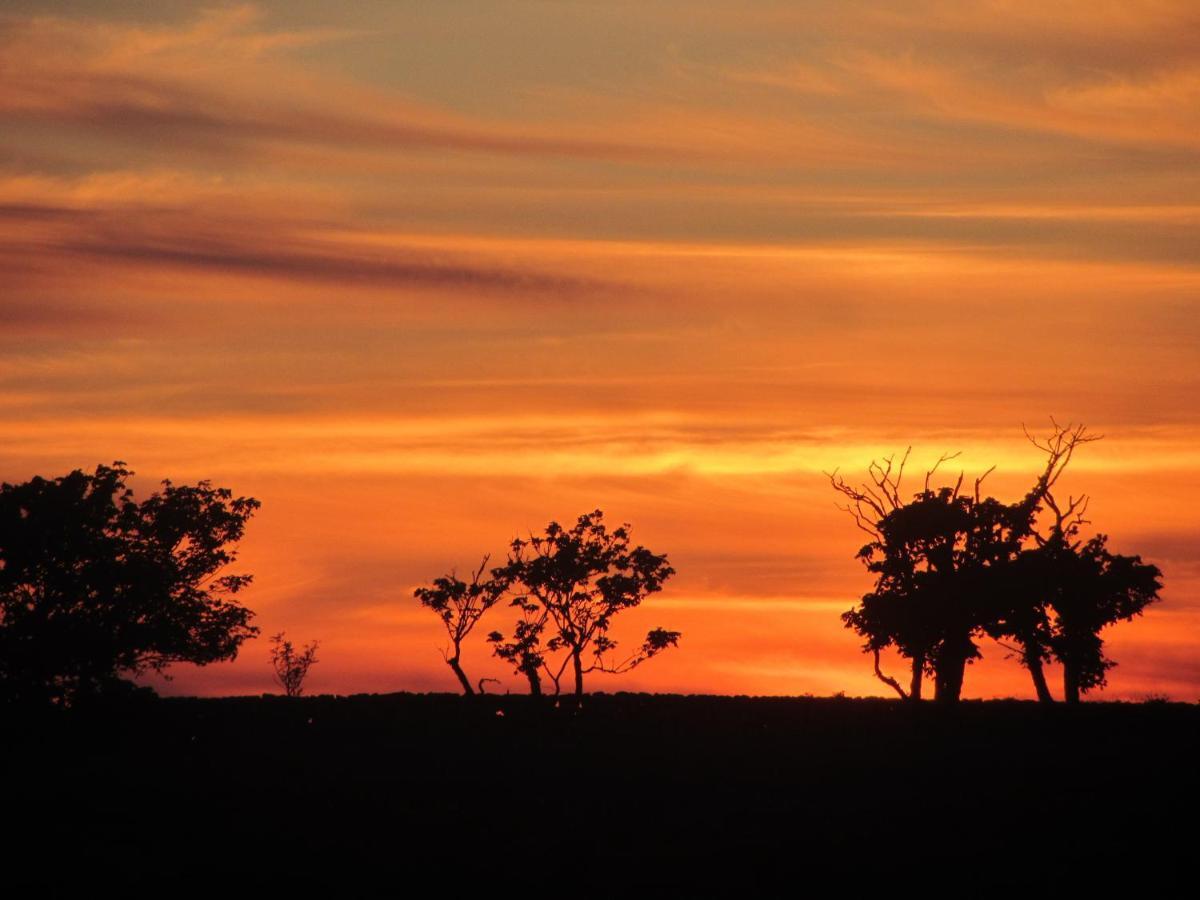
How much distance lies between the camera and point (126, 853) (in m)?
39.2

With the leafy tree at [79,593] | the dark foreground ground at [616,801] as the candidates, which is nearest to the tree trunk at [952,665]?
the dark foreground ground at [616,801]

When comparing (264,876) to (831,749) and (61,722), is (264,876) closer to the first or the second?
(831,749)

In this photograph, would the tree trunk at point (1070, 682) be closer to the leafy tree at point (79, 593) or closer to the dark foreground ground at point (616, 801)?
the dark foreground ground at point (616, 801)

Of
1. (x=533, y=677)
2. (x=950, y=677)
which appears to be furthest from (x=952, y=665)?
(x=533, y=677)

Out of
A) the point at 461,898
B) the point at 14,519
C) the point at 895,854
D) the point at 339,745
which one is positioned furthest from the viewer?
the point at 14,519

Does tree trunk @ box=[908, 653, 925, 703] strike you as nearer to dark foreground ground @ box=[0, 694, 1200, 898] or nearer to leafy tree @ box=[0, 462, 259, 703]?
dark foreground ground @ box=[0, 694, 1200, 898]

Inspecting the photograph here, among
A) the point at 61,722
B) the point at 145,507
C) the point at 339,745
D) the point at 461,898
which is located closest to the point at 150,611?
the point at 145,507

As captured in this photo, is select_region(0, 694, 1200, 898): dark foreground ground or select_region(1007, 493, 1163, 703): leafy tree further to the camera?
select_region(1007, 493, 1163, 703): leafy tree

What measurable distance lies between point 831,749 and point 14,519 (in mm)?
44830

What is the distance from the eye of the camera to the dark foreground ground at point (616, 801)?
36531 mm

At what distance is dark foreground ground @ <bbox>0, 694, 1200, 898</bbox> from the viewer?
36531 millimetres

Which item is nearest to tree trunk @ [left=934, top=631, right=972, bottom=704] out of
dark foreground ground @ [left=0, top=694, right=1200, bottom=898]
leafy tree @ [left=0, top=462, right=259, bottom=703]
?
dark foreground ground @ [left=0, top=694, right=1200, bottom=898]

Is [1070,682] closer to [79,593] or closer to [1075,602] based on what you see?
[1075,602]

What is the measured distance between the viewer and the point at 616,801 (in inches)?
1746
